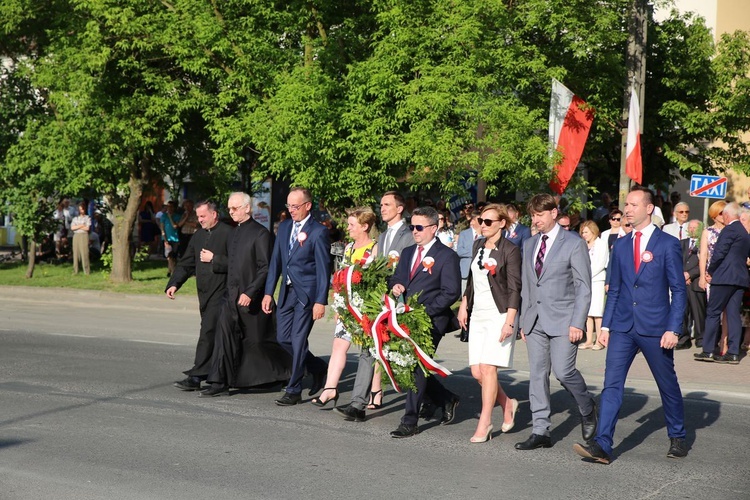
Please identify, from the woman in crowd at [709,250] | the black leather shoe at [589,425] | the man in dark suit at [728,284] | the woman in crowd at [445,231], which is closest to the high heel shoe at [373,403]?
the black leather shoe at [589,425]

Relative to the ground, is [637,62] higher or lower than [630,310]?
higher

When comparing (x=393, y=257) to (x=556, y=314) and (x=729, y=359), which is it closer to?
(x=556, y=314)

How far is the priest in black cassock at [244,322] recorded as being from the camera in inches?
386

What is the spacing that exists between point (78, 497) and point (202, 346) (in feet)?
13.0

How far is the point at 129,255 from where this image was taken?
23.5 m

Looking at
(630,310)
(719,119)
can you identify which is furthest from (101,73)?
(630,310)

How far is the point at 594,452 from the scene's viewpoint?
733 centimetres

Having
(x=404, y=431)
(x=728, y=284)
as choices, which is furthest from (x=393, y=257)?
(x=728, y=284)

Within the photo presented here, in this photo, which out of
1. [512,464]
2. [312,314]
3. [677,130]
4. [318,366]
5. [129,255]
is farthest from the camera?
[677,130]

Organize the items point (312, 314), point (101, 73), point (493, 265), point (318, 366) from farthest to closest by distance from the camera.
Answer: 1. point (101, 73)
2. point (318, 366)
3. point (312, 314)
4. point (493, 265)

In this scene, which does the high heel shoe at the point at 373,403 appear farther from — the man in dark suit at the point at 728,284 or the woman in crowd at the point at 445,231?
the woman in crowd at the point at 445,231

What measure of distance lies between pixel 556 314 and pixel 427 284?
1.17 meters

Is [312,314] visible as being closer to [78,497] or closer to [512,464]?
[512,464]

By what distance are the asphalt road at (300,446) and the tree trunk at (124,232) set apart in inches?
448
